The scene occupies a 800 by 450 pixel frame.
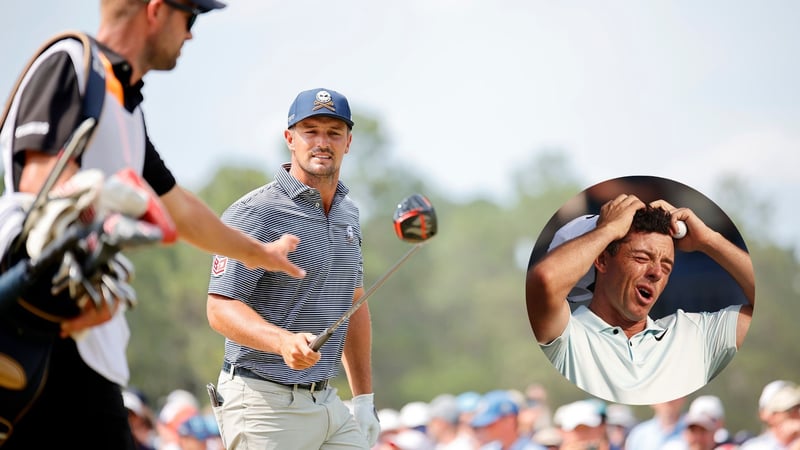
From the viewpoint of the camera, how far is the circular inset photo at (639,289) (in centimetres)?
675

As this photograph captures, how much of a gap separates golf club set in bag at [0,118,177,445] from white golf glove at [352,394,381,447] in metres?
3.09

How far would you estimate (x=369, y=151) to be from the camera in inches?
2584

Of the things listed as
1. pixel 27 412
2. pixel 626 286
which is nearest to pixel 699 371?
pixel 626 286

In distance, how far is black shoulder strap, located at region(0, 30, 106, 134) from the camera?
13.6 ft

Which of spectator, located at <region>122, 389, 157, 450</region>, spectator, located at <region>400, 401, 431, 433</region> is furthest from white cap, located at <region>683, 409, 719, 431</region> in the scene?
spectator, located at <region>122, 389, 157, 450</region>

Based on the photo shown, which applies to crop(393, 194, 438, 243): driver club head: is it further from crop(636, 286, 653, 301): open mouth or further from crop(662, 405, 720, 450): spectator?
crop(662, 405, 720, 450): spectator

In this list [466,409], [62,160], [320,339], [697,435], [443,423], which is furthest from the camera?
[443,423]

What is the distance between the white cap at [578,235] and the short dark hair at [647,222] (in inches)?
6.1

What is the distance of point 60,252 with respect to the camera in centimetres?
386

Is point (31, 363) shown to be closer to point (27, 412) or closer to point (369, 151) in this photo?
point (27, 412)

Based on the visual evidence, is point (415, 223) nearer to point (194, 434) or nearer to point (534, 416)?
point (194, 434)

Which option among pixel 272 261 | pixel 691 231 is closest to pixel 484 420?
pixel 691 231

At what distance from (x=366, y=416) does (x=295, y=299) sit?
0.96m

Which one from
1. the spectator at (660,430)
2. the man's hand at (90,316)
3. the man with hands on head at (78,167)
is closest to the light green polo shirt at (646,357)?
the man with hands on head at (78,167)
